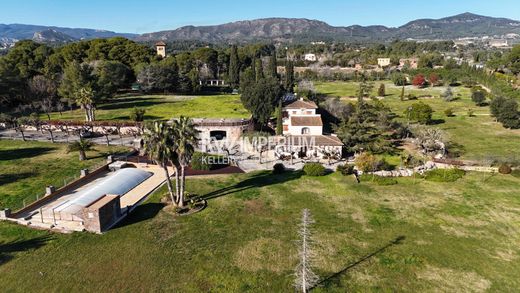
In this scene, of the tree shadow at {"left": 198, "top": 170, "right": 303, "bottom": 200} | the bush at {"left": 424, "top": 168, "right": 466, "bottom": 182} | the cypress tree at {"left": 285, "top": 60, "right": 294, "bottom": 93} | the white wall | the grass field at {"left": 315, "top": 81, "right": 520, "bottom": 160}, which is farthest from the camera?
the cypress tree at {"left": 285, "top": 60, "right": 294, "bottom": 93}

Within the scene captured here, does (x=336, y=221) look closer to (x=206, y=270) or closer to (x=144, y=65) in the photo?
(x=206, y=270)

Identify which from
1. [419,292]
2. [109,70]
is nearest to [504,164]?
[419,292]

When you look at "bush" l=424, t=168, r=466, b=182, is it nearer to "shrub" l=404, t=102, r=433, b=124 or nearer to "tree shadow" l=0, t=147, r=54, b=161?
"shrub" l=404, t=102, r=433, b=124

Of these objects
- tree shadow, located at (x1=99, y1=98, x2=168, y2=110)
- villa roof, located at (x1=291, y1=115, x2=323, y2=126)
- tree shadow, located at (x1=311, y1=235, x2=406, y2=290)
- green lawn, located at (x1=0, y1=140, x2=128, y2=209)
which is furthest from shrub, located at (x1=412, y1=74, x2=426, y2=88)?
tree shadow, located at (x1=311, y1=235, x2=406, y2=290)

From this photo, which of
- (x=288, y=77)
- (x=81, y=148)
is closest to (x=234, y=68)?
(x=288, y=77)

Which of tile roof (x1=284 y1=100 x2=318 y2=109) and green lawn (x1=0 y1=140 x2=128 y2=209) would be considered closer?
green lawn (x1=0 y1=140 x2=128 y2=209)

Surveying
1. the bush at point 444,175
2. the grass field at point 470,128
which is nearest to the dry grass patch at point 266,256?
the bush at point 444,175
